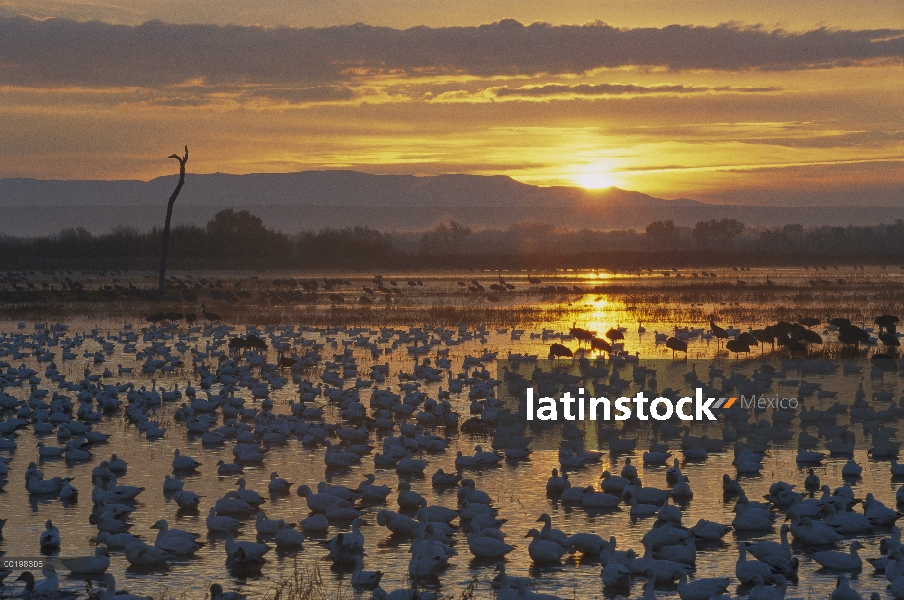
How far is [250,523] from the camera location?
13.2 m

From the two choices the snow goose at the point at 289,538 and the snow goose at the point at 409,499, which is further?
the snow goose at the point at 409,499

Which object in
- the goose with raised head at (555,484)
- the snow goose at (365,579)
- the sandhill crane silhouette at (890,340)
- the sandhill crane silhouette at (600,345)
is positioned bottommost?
the snow goose at (365,579)

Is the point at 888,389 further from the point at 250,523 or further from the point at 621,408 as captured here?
the point at 250,523

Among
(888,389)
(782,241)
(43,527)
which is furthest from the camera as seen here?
(782,241)

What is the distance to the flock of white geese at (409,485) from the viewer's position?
36.2 ft

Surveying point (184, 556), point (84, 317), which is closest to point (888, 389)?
point (184, 556)

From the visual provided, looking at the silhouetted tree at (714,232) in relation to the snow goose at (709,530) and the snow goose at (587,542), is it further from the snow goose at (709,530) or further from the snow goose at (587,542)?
the snow goose at (587,542)

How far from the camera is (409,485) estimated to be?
1414 centimetres

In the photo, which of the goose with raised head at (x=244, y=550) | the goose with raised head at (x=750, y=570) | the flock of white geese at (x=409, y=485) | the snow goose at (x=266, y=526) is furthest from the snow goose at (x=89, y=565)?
the goose with raised head at (x=750, y=570)

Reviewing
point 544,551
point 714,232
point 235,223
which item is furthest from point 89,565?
point 714,232

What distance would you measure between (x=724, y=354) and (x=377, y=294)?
28.0m

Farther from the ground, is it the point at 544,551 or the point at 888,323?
the point at 888,323

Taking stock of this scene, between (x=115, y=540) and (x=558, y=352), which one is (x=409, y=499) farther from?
(x=558, y=352)

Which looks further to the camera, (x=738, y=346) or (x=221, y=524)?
(x=738, y=346)
